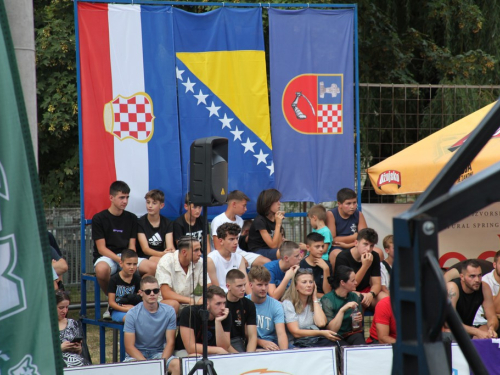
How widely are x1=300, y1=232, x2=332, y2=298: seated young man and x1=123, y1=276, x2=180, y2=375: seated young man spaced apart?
1.85 meters

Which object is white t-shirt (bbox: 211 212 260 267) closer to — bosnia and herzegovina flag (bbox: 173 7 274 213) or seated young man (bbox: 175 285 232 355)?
bosnia and herzegovina flag (bbox: 173 7 274 213)

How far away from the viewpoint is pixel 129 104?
30.5ft

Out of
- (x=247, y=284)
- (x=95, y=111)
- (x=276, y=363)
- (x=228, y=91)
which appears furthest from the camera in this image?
(x=228, y=91)

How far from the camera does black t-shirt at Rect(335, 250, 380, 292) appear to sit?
28.2 ft

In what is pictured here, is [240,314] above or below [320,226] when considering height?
below

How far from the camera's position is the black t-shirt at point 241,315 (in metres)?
7.38

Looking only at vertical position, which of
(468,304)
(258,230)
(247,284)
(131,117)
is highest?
(131,117)

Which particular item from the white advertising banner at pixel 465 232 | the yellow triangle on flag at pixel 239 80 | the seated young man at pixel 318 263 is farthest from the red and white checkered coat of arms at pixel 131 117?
the white advertising banner at pixel 465 232

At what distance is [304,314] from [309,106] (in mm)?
3344

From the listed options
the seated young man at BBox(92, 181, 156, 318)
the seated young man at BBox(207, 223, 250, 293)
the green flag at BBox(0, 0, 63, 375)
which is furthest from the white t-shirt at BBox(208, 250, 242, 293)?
the green flag at BBox(0, 0, 63, 375)

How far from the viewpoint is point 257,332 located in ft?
25.1

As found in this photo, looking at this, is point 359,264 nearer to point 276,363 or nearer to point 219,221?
point 219,221

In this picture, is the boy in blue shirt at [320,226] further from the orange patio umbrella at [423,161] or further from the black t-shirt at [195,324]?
the black t-shirt at [195,324]

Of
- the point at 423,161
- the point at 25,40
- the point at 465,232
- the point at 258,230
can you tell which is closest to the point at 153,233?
the point at 258,230
